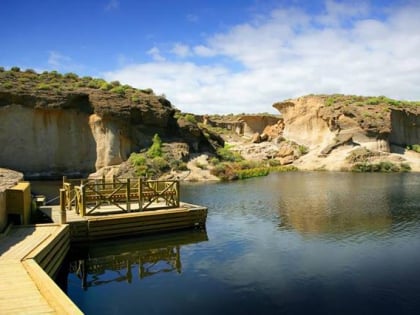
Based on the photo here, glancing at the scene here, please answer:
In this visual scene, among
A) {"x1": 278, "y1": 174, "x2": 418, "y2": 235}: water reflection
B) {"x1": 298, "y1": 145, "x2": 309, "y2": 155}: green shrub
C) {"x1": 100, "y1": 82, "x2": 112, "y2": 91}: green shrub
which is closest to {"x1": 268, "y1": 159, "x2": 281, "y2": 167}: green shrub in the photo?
{"x1": 298, "y1": 145, "x2": 309, "y2": 155}: green shrub

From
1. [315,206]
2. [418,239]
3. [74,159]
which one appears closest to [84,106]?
[74,159]

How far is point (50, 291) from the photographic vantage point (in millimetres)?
7973

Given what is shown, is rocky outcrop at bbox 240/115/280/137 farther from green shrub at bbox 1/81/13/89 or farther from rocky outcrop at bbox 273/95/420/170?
green shrub at bbox 1/81/13/89

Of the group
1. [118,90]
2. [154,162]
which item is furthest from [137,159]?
[118,90]

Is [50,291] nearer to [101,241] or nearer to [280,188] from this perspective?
[101,241]

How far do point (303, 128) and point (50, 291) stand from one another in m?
62.1

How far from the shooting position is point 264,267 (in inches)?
506

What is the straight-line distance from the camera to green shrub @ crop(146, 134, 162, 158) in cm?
4234

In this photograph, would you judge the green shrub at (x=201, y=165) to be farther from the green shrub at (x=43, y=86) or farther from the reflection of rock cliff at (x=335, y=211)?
the green shrub at (x=43, y=86)

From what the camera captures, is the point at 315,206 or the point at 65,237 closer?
the point at 65,237

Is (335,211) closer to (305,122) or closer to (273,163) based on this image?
(273,163)

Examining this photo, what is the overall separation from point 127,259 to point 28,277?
521 centimetres

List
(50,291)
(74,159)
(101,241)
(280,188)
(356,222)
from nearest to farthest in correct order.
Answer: (50,291) < (101,241) < (356,222) < (280,188) < (74,159)

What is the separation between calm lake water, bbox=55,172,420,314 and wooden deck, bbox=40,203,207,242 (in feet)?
1.43
